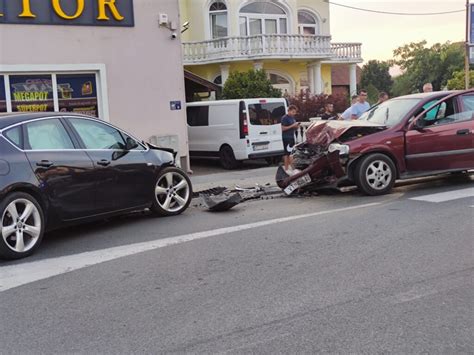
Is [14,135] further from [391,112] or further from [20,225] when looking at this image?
[391,112]

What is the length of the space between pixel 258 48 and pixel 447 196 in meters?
18.9

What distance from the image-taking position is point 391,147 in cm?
894

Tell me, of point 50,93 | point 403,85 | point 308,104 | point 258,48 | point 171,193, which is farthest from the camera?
point 403,85

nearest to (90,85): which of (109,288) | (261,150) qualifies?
(261,150)

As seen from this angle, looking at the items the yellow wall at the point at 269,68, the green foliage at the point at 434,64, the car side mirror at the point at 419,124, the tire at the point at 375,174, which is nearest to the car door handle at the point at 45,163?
the tire at the point at 375,174

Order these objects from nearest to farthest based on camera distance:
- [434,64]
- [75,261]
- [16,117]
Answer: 1. [75,261]
2. [16,117]
3. [434,64]

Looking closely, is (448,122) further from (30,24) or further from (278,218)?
(30,24)

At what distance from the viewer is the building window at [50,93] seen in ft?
36.4

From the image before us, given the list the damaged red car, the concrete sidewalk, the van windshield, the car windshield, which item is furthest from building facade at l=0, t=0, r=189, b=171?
the car windshield

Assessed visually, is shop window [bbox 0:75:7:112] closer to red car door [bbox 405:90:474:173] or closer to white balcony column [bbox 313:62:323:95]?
red car door [bbox 405:90:474:173]

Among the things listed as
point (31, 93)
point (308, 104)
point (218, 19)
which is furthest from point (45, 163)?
point (218, 19)

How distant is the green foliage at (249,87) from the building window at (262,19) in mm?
7020

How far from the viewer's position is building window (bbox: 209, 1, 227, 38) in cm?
2739

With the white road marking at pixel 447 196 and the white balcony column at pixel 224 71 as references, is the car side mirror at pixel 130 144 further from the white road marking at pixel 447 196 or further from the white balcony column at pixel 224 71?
the white balcony column at pixel 224 71
